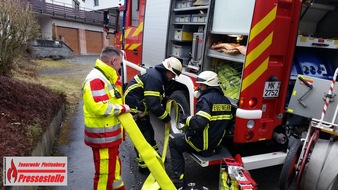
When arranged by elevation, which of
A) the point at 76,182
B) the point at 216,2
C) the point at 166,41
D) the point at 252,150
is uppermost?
the point at 216,2

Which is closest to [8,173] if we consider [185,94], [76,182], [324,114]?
[76,182]

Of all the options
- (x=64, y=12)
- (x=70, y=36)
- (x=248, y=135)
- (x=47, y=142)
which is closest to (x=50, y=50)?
(x=70, y=36)

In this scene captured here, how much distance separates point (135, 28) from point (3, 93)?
2.82m

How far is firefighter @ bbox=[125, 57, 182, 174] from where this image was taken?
10.2 ft

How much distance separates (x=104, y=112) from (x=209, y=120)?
1101 mm

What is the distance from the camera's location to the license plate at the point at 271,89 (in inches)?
110

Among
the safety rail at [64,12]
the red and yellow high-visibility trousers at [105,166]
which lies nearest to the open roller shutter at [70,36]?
the safety rail at [64,12]

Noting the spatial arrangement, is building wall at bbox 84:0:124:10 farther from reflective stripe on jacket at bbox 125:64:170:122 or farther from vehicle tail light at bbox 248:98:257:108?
vehicle tail light at bbox 248:98:257:108

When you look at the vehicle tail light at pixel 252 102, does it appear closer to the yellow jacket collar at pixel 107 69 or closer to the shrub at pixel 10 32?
the yellow jacket collar at pixel 107 69

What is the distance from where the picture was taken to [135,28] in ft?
18.2

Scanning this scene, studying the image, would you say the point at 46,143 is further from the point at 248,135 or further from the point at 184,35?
the point at 248,135

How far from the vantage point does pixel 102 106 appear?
2283mm

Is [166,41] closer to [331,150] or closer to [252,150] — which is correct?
[252,150]

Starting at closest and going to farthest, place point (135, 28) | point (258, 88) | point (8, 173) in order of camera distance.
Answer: point (8, 173)
point (258, 88)
point (135, 28)
